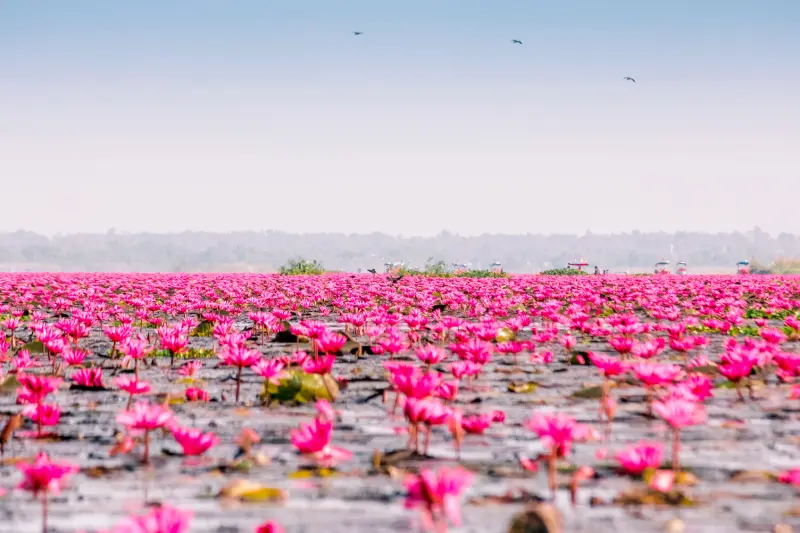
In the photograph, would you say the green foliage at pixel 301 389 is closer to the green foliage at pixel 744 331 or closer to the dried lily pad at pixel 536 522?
the dried lily pad at pixel 536 522

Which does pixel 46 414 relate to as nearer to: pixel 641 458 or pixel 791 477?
pixel 641 458

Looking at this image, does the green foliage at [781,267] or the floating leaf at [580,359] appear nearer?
the floating leaf at [580,359]

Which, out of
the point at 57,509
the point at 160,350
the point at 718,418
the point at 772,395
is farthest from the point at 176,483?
the point at 160,350

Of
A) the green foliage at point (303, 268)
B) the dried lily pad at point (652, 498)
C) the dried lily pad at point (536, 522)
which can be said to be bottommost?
the dried lily pad at point (652, 498)

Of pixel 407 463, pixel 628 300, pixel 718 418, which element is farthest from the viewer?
pixel 628 300

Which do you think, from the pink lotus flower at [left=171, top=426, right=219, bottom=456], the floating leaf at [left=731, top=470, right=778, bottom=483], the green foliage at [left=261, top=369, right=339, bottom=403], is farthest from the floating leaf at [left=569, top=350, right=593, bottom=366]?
the pink lotus flower at [left=171, top=426, right=219, bottom=456]

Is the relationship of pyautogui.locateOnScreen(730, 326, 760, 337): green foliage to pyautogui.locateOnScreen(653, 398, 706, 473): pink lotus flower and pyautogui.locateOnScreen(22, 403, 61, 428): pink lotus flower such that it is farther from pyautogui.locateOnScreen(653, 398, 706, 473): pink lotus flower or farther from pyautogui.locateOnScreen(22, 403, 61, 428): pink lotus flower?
pyautogui.locateOnScreen(22, 403, 61, 428): pink lotus flower

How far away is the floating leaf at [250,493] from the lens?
2994 mm

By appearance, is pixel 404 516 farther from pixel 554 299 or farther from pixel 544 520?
pixel 554 299

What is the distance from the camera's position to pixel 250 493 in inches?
119

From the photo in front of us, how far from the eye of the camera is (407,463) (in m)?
3.50

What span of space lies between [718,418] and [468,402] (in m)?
1.69

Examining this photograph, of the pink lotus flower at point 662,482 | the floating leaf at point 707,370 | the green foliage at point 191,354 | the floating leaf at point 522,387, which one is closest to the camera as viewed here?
the pink lotus flower at point 662,482

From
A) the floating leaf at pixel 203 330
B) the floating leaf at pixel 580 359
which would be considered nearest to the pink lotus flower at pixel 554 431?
the floating leaf at pixel 580 359
